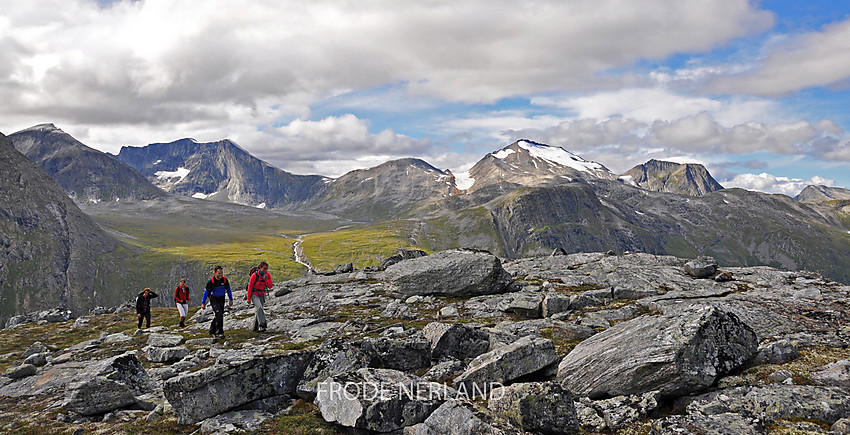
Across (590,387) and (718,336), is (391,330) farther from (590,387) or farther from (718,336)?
(718,336)

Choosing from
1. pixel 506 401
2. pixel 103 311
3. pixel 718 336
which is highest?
pixel 718 336

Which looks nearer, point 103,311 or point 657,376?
point 657,376

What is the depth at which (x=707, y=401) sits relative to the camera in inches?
539

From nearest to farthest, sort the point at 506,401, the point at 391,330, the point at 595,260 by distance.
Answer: the point at 506,401 → the point at 391,330 → the point at 595,260

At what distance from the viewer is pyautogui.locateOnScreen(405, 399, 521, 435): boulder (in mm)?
11781

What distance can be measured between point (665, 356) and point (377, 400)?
10.2 m

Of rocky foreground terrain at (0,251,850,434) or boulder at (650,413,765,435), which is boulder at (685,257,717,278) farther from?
boulder at (650,413,765,435)

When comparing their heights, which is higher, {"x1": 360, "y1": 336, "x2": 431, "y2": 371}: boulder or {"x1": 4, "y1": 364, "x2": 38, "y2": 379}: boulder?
{"x1": 360, "y1": 336, "x2": 431, "y2": 371}: boulder

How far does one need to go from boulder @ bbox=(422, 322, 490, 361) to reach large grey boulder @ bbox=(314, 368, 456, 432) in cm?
541

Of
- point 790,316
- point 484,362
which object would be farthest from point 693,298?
point 484,362

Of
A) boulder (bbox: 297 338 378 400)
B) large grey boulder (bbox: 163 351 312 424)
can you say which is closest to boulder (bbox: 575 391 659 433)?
boulder (bbox: 297 338 378 400)

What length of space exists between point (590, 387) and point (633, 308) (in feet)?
58.8

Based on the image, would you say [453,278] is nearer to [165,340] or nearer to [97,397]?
[165,340]

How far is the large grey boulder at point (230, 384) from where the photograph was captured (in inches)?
594
